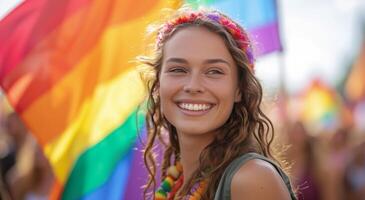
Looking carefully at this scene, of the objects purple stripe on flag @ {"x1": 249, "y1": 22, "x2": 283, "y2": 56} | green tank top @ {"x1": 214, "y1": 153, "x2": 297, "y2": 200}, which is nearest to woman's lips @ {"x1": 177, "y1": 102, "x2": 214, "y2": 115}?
green tank top @ {"x1": 214, "y1": 153, "x2": 297, "y2": 200}

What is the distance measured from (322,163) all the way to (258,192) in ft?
13.1

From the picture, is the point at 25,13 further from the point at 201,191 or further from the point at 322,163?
the point at 322,163

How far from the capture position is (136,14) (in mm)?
4078

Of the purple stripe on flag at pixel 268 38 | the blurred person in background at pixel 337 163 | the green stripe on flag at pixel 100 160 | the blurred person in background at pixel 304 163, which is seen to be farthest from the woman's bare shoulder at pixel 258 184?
the blurred person in background at pixel 337 163

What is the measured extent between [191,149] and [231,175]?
0.36 metres

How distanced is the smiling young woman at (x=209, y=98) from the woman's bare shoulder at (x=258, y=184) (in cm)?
9

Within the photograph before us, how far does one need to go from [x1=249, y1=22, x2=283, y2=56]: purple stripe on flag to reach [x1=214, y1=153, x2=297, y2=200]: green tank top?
5.58ft

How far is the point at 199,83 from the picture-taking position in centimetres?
282

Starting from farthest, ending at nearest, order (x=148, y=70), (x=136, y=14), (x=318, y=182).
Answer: (x=318, y=182)
(x=136, y=14)
(x=148, y=70)

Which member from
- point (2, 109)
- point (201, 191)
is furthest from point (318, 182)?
point (201, 191)

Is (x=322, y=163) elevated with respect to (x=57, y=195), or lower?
lower

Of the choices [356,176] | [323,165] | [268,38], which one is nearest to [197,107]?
[268,38]

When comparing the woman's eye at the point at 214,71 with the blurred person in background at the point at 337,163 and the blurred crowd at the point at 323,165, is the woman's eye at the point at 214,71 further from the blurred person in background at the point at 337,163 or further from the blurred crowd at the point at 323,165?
the blurred person in background at the point at 337,163

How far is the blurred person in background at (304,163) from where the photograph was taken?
623cm
